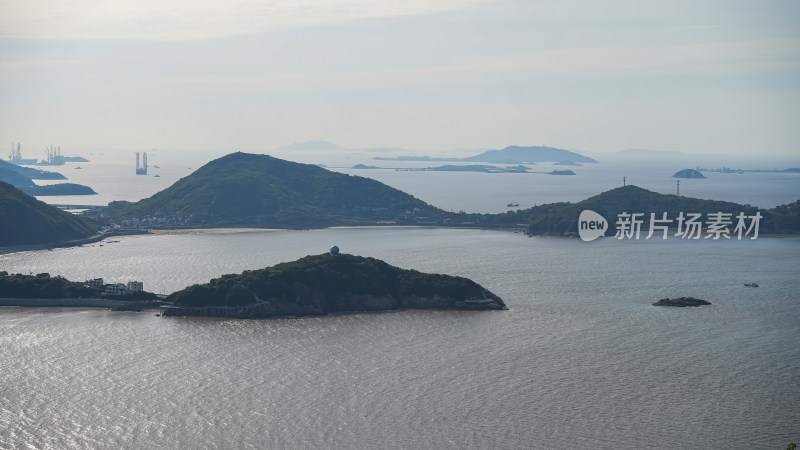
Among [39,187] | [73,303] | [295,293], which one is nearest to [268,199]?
[73,303]

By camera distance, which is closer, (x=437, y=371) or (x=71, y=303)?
(x=437, y=371)

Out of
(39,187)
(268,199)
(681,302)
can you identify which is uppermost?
(39,187)

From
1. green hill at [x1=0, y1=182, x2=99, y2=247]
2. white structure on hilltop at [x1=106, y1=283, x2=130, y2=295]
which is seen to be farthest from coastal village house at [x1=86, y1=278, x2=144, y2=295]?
green hill at [x1=0, y1=182, x2=99, y2=247]

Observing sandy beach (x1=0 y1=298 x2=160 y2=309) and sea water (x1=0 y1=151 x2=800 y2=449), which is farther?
sandy beach (x1=0 y1=298 x2=160 y2=309)

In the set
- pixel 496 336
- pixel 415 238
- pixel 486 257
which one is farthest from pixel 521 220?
pixel 496 336

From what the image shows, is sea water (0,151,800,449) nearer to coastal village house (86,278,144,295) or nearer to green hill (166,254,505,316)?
green hill (166,254,505,316)

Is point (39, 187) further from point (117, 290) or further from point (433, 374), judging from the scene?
Answer: point (433, 374)

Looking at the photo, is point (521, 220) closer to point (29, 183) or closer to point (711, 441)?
point (711, 441)
